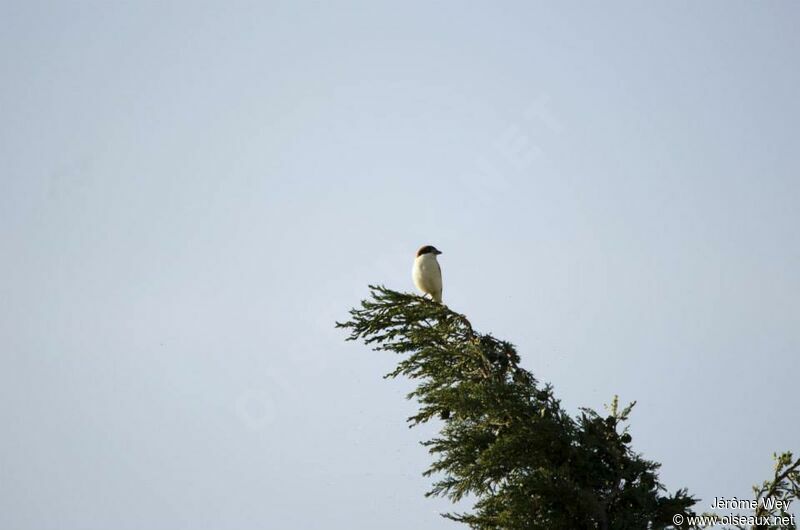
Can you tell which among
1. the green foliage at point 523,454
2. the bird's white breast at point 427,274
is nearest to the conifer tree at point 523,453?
the green foliage at point 523,454

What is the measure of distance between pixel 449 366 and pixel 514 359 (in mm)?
786

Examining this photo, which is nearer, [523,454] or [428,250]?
Answer: [523,454]

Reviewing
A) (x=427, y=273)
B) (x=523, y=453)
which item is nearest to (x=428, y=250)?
(x=427, y=273)

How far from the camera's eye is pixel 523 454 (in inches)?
328

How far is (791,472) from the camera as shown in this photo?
894cm

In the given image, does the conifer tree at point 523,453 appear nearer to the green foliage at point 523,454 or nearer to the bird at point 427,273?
the green foliage at point 523,454

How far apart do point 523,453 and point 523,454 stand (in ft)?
0.08

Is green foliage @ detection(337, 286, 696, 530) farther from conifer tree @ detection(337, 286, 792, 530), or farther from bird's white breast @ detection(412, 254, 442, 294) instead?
bird's white breast @ detection(412, 254, 442, 294)

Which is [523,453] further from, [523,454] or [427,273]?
[427,273]

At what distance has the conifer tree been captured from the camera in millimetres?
7945

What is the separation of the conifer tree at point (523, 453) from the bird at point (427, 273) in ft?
16.1

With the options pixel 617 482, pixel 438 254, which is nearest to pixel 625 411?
pixel 617 482

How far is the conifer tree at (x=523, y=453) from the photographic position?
7.95m

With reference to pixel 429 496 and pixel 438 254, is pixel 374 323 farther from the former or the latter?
pixel 438 254
